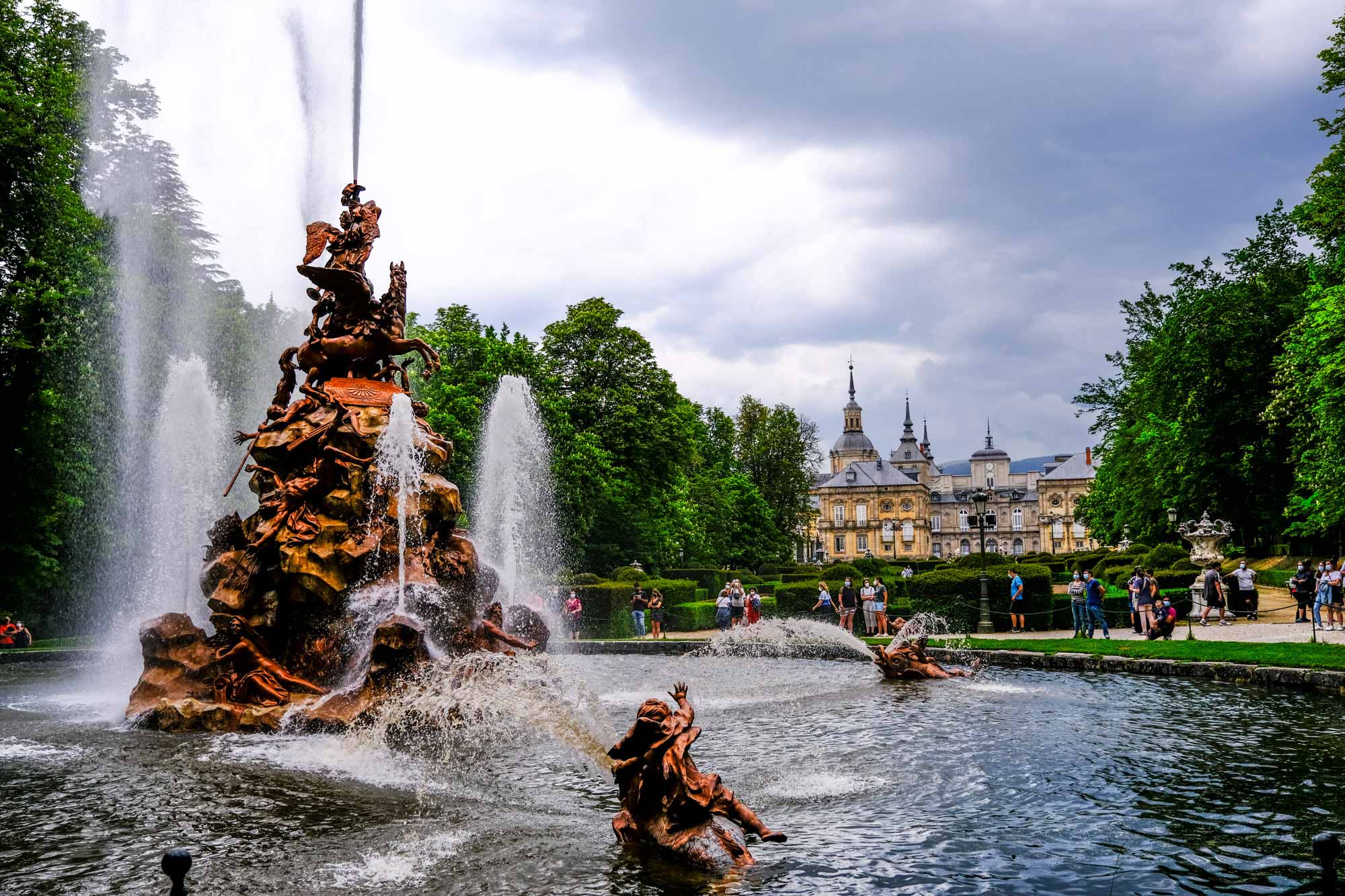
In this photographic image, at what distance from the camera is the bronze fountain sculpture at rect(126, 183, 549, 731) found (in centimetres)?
1162

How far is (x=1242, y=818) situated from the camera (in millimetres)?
7418

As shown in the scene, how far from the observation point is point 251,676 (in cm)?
1198

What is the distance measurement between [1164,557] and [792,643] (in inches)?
833

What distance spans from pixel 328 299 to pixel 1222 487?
3956 centimetres

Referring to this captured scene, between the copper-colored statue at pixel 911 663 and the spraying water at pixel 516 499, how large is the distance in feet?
27.1

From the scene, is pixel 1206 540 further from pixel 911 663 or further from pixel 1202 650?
pixel 911 663

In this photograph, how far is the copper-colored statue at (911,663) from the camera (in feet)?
54.9

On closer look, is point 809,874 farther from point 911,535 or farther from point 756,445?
point 911,535

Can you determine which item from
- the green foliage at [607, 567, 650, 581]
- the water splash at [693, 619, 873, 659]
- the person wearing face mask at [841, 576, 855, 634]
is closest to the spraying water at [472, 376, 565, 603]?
the green foliage at [607, 567, 650, 581]

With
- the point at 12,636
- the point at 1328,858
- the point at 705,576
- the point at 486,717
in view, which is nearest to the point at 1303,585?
the point at 486,717

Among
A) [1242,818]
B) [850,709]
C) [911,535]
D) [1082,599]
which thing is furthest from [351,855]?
[911,535]

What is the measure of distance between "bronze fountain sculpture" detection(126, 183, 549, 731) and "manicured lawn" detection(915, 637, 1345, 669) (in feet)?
34.3

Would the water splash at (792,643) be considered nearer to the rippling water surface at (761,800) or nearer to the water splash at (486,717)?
the rippling water surface at (761,800)

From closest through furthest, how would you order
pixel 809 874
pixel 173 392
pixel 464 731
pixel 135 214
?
pixel 809 874, pixel 464 731, pixel 173 392, pixel 135 214
